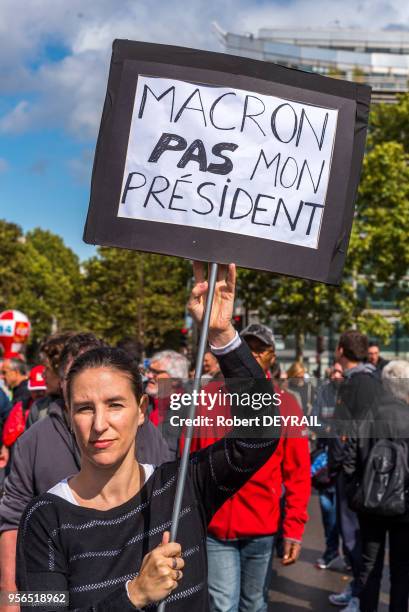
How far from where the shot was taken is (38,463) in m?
3.37

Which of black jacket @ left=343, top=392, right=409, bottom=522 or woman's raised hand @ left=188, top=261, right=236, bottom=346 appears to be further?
black jacket @ left=343, top=392, right=409, bottom=522

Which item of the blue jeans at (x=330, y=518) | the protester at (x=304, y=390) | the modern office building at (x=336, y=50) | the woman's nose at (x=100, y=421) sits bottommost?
the blue jeans at (x=330, y=518)

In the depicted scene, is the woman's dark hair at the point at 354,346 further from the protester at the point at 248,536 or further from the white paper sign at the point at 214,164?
the white paper sign at the point at 214,164

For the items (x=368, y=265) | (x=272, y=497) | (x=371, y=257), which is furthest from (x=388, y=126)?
(x=272, y=497)

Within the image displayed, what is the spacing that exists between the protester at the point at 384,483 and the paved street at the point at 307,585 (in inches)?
45.5

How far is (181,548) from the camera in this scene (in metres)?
2.35

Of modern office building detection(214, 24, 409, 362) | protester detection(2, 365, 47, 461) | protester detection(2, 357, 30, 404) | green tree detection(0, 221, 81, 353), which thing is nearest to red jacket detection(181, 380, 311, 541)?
protester detection(2, 365, 47, 461)

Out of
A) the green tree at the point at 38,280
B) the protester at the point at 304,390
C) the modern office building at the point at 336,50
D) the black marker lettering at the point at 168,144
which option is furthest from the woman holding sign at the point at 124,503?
the modern office building at the point at 336,50

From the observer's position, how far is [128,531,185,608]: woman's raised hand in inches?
→ 84.5

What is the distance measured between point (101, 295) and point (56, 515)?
50.5m

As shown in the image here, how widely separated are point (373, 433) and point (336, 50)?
73.6m

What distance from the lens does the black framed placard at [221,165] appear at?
2.72 metres

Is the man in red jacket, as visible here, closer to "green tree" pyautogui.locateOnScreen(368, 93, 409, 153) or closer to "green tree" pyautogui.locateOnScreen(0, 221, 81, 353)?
"green tree" pyautogui.locateOnScreen(368, 93, 409, 153)

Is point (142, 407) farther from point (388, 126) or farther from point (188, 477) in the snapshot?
point (388, 126)
